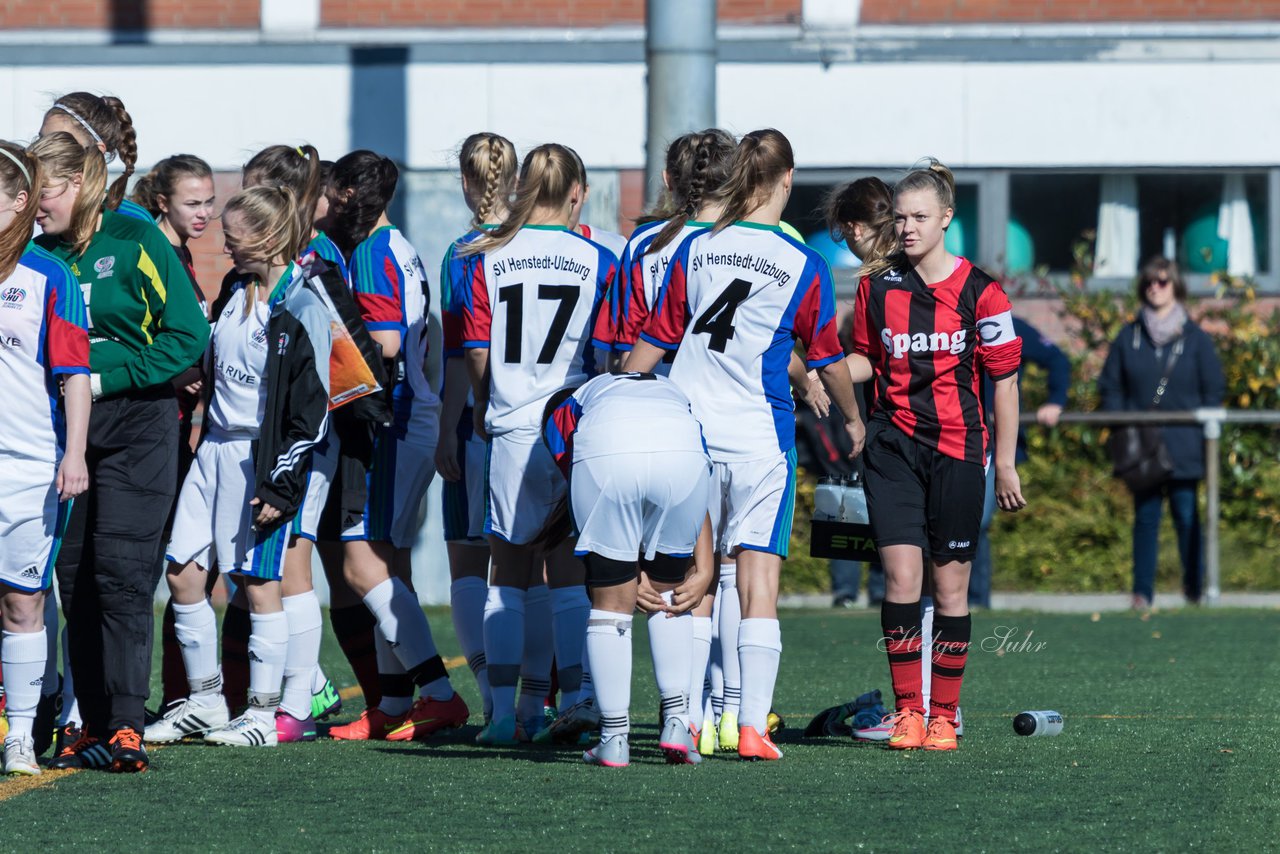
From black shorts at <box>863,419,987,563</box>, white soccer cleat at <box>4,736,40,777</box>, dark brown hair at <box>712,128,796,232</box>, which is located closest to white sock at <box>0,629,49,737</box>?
white soccer cleat at <box>4,736,40,777</box>

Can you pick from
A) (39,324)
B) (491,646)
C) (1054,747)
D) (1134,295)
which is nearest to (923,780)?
(1054,747)

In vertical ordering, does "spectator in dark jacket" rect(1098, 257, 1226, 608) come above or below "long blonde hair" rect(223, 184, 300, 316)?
below

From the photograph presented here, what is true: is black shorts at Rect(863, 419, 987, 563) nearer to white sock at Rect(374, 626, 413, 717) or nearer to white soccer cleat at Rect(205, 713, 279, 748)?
white sock at Rect(374, 626, 413, 717)

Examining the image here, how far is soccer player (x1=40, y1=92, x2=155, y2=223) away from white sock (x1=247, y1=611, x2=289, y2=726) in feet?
4.20

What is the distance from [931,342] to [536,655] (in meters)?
1.61

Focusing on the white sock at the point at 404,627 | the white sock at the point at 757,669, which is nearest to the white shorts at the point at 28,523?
the white sock at the point at 404,627

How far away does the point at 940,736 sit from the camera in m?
5.96

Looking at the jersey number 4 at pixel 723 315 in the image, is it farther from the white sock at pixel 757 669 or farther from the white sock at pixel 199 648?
→ the white sock at pixel 199 648

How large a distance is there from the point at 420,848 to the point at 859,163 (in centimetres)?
945

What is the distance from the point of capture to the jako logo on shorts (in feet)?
19.4

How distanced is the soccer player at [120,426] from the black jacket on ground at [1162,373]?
23.3 ft

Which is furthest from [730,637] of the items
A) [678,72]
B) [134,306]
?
[678,72]

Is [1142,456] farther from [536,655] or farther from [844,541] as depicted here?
[536,655]

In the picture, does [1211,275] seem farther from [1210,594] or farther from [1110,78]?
[1210,594]
